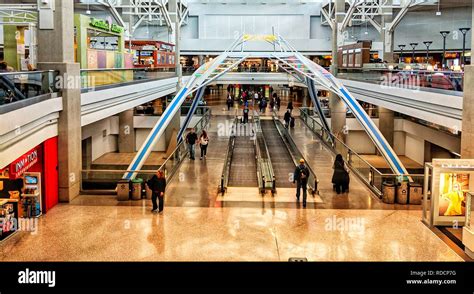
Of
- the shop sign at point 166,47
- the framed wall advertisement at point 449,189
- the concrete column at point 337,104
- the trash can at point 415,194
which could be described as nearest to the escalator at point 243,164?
the trash can at point 415,194

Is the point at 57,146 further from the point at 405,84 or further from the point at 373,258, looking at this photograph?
the point at 405,84

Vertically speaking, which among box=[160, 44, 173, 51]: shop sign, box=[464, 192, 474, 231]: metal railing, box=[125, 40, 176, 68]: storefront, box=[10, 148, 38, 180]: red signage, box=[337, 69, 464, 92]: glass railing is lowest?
box=[464, 192, 474, 231]: metal railing

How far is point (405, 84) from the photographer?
883 inches

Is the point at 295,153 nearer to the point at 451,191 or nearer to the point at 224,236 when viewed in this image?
the point at 451,191

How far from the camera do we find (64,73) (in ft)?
54.3

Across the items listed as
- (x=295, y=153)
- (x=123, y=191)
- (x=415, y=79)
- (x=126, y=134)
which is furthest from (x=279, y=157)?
(x=123, y=191)

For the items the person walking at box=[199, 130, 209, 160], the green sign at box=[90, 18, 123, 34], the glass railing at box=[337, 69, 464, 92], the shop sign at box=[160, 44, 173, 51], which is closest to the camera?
the glass railing at box=[337, 69, 464, 92]

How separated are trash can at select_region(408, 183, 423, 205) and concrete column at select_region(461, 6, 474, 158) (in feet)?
5.33

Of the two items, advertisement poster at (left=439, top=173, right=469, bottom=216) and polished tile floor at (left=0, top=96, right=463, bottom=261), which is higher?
advertisement poster at (left=439, top=173, right=469, bottom=216)

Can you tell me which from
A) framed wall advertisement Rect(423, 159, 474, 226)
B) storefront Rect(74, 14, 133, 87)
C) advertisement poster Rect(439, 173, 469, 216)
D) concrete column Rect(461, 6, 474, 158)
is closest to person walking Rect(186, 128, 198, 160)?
storefront Rect(74, 14, 133, 87)

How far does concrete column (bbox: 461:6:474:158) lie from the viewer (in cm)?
1564

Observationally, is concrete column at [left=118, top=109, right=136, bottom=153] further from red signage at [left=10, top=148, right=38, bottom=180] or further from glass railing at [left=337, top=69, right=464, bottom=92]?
red signage at [left=10, top=148, right=38, bottom=180]

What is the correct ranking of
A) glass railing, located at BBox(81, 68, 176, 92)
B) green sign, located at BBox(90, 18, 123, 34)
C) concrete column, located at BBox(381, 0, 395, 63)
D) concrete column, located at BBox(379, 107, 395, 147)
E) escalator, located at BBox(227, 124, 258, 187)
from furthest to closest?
concrete column, located at BBox(381, 0, 395, 63), concrete column, located at BBox(379, 107, 395, 147), green sign, located at BBox(90, 18, 123, 34), escalator, located at BBox(227, 124, 258, 187), glass railing, located at BBox(81, 68, 176, 92)

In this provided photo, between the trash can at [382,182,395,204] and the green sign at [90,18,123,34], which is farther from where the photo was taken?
the green sign at [90,18,123,34]
